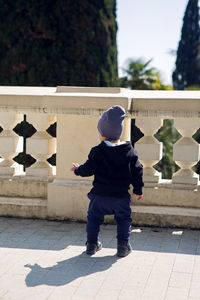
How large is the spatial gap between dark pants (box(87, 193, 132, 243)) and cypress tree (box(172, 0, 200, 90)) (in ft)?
105

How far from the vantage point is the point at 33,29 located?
531 inches

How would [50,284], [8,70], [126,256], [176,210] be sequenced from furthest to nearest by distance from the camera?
[8,70], [176,210], [126,256], [50,284]

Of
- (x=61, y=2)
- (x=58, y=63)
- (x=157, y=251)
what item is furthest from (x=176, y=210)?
(x=61, y=2)

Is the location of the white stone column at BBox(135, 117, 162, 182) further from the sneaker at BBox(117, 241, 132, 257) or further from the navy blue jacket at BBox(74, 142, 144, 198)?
the sneaker at BBox(117, 241, 132, 257)

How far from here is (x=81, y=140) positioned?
4719 millimetres

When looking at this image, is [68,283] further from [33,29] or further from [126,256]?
[33,29]

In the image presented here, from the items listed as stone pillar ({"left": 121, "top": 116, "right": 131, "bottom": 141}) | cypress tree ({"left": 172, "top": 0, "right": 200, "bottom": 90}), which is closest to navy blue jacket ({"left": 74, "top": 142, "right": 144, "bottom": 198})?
stone pillar ({"left": 121, "top": 116, "right": 131, "bottom": 141})

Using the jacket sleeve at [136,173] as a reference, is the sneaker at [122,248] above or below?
below

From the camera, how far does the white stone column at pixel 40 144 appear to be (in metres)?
4.91

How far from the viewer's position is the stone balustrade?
14.9ft

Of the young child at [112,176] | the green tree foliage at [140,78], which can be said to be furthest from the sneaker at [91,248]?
the green tree foliage at [140,78]

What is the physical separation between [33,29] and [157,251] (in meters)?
10.7

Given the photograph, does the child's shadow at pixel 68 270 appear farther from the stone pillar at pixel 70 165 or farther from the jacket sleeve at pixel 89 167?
the stone pillar at pixel 70 165

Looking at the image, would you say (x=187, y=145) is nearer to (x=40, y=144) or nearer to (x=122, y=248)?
(x=122, y=248)
